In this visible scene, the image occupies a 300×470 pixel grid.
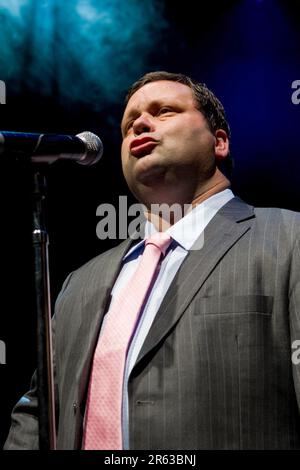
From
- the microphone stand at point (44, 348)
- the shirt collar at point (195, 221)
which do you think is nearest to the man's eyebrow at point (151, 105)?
the shirt collar at point (195, 221)

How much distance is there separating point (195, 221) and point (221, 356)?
22.8 inches

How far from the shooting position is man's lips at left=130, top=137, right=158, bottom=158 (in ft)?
6.67

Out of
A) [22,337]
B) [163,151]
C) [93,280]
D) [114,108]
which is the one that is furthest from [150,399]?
[114,108]

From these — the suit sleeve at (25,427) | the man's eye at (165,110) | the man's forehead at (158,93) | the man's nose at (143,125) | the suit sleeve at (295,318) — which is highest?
the man's forehead at (158,93)

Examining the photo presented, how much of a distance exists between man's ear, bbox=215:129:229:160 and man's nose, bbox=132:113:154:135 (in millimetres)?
294

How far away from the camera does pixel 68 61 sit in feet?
9.61

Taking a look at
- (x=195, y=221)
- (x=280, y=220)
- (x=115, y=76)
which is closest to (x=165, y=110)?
(x=195, y=221)

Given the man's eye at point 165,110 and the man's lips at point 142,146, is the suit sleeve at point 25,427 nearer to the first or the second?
the man's lips at point 142,146

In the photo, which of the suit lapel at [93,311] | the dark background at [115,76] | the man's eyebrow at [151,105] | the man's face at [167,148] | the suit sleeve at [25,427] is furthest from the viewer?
the dark background at [115,76]

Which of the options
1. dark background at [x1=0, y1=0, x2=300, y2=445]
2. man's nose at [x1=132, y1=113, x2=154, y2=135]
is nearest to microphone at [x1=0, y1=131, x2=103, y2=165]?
man's nose at [x1=132, y1=113, x2=154, y2=135]

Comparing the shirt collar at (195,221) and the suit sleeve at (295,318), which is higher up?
the shirt collar at (195,221)

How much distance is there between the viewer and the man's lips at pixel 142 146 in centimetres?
203

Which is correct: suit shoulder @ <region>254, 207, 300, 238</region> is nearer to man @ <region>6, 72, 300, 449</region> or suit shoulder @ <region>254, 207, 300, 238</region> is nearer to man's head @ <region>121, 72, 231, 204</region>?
man @ <region>6, 72, 300, 449</region>
